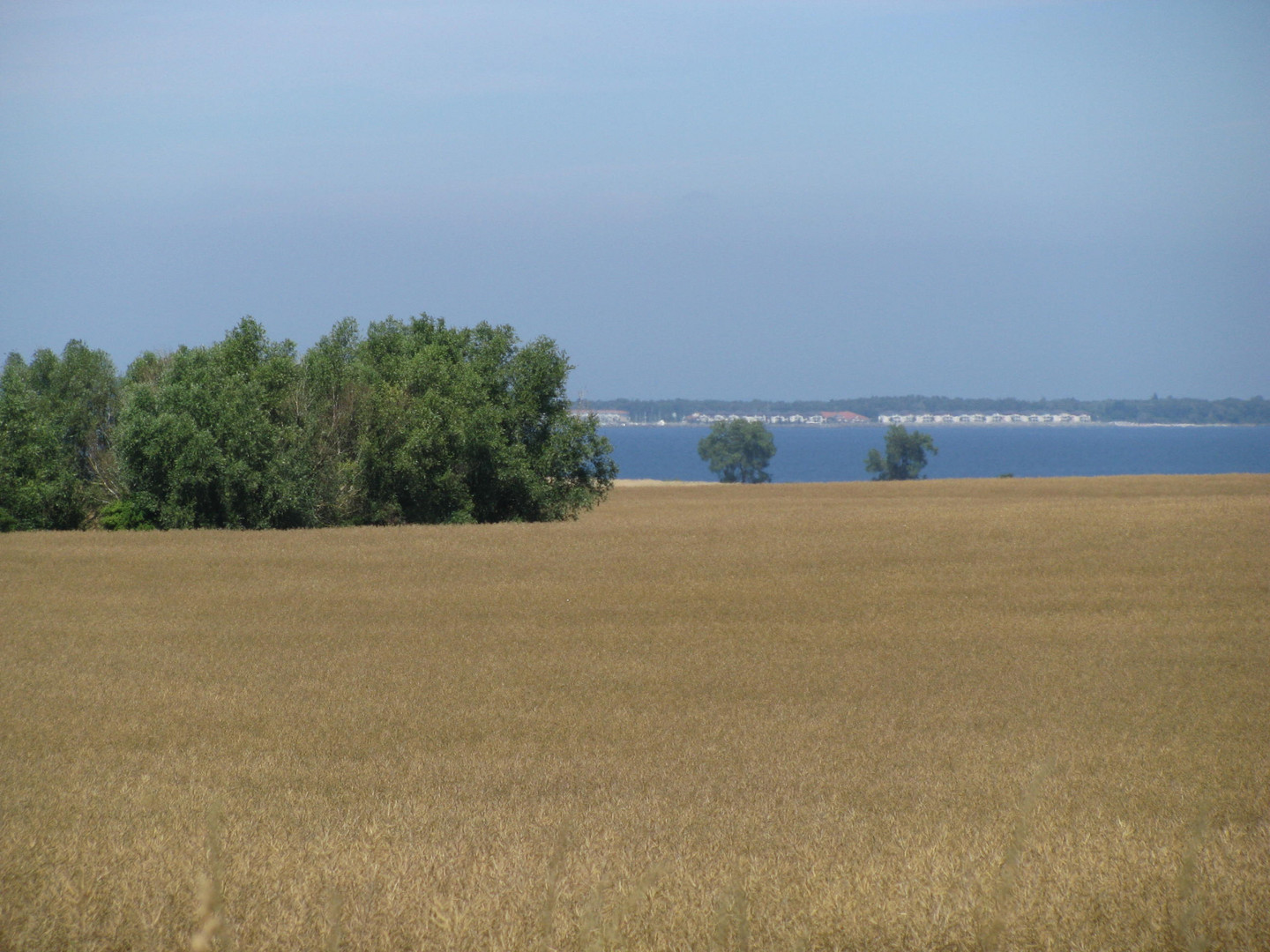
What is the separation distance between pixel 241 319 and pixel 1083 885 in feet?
→ 134

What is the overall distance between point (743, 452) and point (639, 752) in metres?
145

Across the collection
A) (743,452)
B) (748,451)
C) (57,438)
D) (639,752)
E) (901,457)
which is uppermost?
(57,438)

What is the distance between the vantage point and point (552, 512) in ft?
146

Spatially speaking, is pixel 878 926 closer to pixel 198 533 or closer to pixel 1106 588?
pixel 1106 588

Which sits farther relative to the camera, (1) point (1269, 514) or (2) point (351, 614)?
(1) point (1269, 514)

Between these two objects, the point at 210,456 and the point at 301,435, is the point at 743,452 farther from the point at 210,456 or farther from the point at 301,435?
the point at 210,456

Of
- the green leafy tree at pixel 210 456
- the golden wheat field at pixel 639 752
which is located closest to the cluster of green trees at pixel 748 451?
the green leafy tree at pixel 210 456

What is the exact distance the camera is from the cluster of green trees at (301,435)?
35.8 metres

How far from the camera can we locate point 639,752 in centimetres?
1106

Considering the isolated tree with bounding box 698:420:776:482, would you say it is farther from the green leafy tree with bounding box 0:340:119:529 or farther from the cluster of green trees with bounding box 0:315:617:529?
the green leafy tree with bounding box 0:340:119:529

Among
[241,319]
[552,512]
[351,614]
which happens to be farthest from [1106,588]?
[241,319]

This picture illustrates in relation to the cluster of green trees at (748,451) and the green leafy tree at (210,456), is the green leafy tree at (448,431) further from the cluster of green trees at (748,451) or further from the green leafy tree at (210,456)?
the cluster of green trees at (748,451)

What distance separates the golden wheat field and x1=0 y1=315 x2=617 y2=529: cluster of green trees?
26.5 feet

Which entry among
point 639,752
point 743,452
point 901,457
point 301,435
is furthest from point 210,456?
point 743,452
